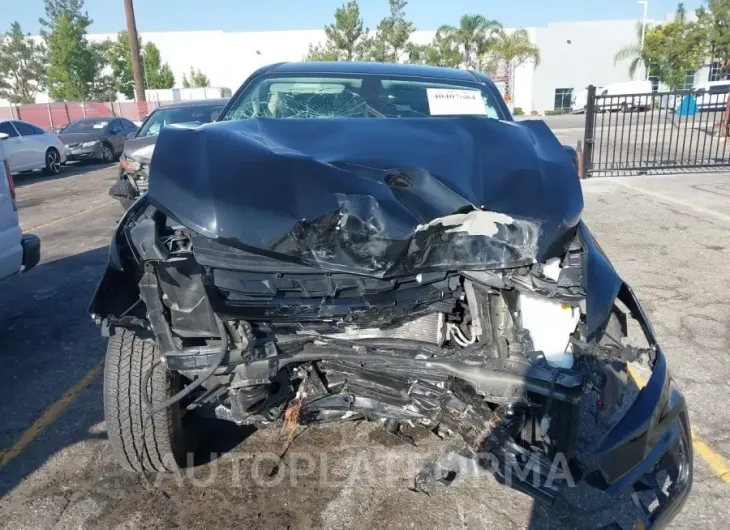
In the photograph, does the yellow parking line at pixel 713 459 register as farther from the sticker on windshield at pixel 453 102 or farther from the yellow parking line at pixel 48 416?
the yellow parking line at pixel 48 416

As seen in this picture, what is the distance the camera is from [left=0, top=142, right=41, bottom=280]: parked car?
4316 millimetres

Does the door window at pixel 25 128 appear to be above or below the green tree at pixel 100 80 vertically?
below

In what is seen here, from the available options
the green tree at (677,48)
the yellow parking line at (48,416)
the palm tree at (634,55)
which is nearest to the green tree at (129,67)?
the palm tree at (634,55)

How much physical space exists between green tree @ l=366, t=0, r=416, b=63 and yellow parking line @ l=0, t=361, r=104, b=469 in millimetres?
39318

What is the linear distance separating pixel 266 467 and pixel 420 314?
3.89 feet

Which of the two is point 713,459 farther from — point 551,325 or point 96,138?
point 96,138

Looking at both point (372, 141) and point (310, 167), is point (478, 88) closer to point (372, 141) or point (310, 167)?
point (372, 141)

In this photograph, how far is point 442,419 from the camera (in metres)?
2.58

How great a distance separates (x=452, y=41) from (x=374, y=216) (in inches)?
1903

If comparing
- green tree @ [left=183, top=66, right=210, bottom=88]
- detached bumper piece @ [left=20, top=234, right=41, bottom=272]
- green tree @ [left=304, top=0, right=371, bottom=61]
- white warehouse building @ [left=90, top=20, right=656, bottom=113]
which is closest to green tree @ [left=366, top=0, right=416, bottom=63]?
green tree @ [left=304, top=0, right=371, bottom=61]

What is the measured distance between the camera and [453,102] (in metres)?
3.73

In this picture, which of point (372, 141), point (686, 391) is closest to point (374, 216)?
point (372, 141)

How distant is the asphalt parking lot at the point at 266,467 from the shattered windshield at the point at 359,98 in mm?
1939

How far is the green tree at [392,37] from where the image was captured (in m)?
40.6
